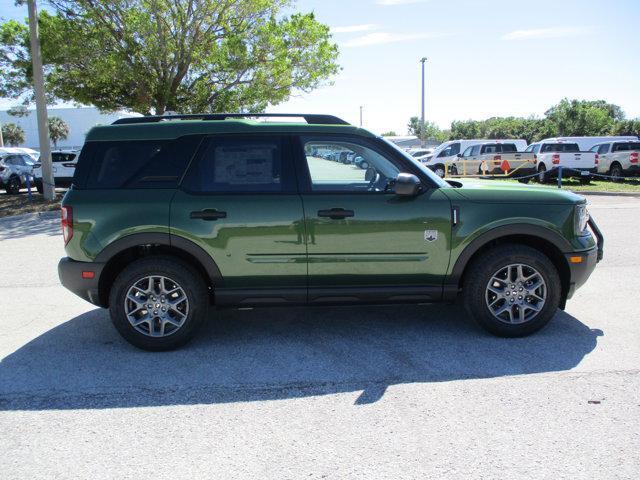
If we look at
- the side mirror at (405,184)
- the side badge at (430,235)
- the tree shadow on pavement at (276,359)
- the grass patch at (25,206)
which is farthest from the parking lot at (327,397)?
the grass patch at (25,206)

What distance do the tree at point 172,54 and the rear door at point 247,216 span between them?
1377 centimetres

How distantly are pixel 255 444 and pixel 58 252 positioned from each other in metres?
7.10

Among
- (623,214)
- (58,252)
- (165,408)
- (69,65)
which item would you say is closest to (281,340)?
(165,408)

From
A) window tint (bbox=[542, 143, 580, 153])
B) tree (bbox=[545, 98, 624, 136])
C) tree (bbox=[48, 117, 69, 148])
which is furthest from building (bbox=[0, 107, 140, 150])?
window tint (bbox=[542, 143, 580, 153])

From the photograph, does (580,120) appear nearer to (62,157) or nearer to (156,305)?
(62,157)

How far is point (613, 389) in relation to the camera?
3.66 m

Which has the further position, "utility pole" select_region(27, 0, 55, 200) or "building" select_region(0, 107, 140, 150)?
"building" select_region(0, 107, 140, 150)

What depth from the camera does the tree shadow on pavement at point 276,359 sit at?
378 centimetres

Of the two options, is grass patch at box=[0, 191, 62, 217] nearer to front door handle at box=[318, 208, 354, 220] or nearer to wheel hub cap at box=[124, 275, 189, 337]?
wheel hub cap at box=[124, 275, 189, 337]

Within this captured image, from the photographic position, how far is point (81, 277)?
4484mm

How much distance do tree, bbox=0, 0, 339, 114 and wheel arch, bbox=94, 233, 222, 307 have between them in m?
13.7

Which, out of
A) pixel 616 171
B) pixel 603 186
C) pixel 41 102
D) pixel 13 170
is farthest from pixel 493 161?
pixel 13 170

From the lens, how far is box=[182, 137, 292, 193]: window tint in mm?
4488

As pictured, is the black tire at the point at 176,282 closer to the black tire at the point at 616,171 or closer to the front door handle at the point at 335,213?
the front door handle at the point at 335,213
